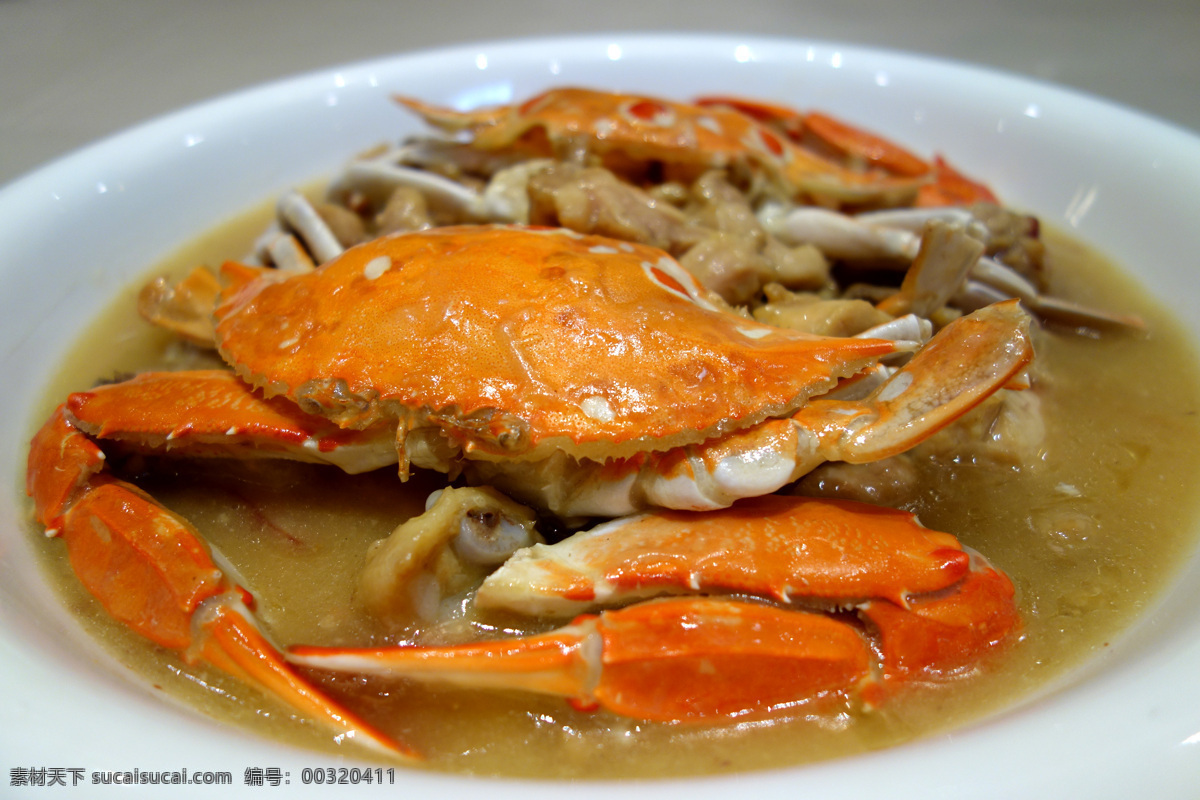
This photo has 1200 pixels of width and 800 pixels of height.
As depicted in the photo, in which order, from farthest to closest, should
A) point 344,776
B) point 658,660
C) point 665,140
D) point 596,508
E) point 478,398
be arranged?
point 665,140 < point 596,508 < point 478,398 < point 658,660 < point 344,776

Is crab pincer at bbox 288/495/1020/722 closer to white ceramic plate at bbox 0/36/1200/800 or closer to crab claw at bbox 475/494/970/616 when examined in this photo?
crab claw at bbox 475/494/970/616

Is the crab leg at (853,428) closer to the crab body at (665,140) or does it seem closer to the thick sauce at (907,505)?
the thick sauce at (907,505)

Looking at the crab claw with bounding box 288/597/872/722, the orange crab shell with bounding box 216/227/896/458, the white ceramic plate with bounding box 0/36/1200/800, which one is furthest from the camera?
the orange crab shell with bounding box 216/227/896/458

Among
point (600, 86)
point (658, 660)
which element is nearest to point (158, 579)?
point (658, 660)

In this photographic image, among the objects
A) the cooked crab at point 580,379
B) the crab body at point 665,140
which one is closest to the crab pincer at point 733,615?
the cooked crab at point 580,379

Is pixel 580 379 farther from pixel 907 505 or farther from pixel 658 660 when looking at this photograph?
pixel 907 505

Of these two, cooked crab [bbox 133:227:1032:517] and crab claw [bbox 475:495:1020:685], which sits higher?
cooked crab [bbox 133:227:1032:517]

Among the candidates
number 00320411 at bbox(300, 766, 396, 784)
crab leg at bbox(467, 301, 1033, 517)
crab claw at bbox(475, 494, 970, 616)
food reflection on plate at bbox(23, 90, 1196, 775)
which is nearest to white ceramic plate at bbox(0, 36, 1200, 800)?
number 00320411 at bbox(300, 766, 396, 784)
